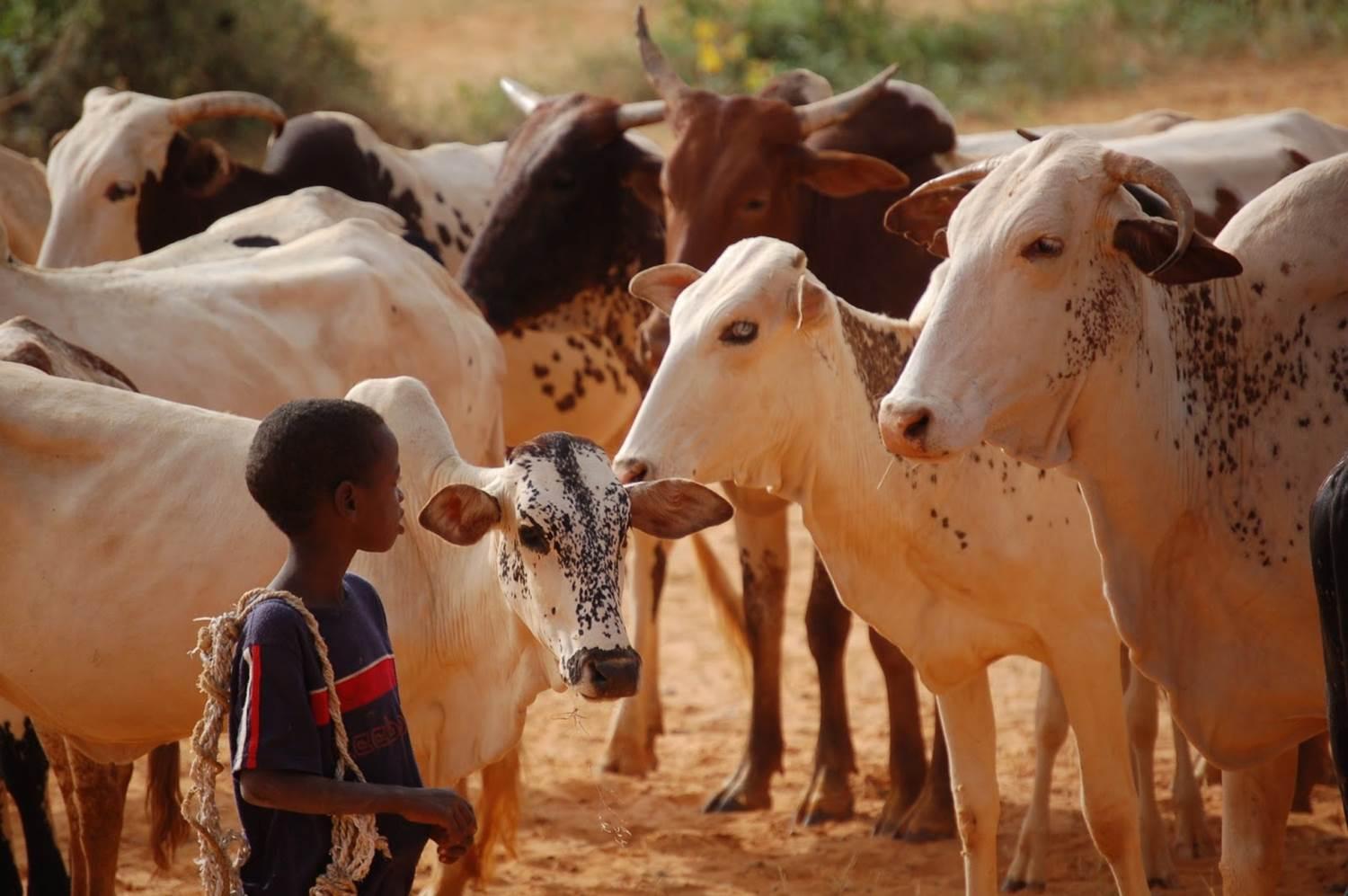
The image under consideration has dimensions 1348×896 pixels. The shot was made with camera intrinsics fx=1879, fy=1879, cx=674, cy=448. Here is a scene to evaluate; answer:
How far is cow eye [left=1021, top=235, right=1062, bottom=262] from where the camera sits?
3.85 m

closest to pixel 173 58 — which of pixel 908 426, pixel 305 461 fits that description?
pixel 908 426

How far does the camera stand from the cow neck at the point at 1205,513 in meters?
4.02

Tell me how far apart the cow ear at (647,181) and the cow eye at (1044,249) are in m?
3.35

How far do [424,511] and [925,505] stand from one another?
4.44 feet

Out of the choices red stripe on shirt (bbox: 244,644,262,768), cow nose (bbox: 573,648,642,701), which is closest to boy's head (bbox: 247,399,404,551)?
red stripe on shirt (bbox: 244,644,262,768)

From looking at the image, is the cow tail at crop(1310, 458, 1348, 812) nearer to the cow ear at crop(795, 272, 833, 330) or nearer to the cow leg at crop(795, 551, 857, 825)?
the cow ear at crop(795, 272, 833, 330)

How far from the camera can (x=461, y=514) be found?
4.11 m

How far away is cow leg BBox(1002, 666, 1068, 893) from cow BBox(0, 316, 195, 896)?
2.55 metres

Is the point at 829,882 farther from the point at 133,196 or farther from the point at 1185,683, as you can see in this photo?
the point at 133,196

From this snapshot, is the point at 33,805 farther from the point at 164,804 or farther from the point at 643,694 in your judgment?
the point at 643,694

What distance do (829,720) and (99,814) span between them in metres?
2.70

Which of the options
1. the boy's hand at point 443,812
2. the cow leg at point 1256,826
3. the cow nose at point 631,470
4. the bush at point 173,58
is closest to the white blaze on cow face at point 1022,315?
the cow nose at point 631,470

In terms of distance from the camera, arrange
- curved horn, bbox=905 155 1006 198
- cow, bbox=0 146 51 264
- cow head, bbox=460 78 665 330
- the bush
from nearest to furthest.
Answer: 1. curved horn, bbox=905 155 1006 198
2. cow head, bbox=460 78 665 330
3. cow, bbox=0 146 51 264
4. the bush

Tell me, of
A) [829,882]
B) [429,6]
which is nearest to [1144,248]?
[829,882]
